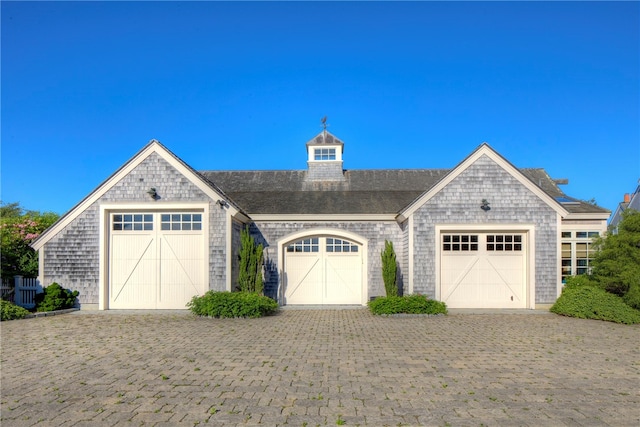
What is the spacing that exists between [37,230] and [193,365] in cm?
1689

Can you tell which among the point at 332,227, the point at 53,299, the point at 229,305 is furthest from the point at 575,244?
the point at 53,299

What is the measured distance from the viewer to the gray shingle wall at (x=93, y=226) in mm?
14656

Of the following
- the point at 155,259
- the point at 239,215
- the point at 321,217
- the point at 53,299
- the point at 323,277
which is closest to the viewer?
the point at 53,299

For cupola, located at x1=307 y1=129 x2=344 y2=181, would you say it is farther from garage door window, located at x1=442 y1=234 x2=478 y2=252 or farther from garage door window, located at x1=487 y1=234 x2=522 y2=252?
garage door window, located at x1=487 y1=234 x2=522 y2=252

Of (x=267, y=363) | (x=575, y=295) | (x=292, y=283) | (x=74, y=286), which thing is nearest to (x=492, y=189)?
(x=575, y=295)

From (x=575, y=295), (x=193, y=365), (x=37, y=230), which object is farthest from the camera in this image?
(x=37, y=230)

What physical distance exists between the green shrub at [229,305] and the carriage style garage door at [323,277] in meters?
2.87

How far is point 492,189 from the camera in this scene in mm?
14984

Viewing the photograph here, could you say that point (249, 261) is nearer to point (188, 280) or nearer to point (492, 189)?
point (188, 280)

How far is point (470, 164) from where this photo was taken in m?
15.0

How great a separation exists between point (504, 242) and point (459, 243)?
152 centimetres

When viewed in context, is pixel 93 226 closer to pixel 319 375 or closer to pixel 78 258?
pixel 78 258

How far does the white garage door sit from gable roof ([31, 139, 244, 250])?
7481mm

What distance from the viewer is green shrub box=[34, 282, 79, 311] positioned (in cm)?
1394
